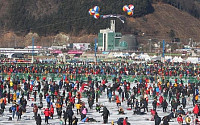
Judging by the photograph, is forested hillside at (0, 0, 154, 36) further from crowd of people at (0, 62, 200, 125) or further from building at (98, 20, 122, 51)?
crowd of people at (0, 62, 200, 125)

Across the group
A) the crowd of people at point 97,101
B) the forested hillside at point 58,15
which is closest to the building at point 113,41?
the forested hillside at point 58,15

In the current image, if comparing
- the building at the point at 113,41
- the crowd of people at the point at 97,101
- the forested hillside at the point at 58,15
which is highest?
the forested hillside at the point at 58,15

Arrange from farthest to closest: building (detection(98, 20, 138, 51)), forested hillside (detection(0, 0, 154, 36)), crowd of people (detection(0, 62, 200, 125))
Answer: forested hillside (detection(0, 0, 154, 36)) < building (detection(98, 20, 138, 51)) < crowd of people (detection(0, 62, 200, 125))

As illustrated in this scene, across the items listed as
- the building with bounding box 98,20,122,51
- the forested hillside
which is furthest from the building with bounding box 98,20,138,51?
the forested hillside

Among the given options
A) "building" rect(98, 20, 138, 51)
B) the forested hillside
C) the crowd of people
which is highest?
the forested hillside

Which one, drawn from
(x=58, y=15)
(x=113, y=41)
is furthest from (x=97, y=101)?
(x=58, y=15)

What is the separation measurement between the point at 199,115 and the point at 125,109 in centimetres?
508

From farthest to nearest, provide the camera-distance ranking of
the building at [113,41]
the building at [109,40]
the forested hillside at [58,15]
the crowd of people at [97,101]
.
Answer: the forested hillside at [58,15] → the building at [109,40] → the building at [113,41] → the crowd of people at [97,101]

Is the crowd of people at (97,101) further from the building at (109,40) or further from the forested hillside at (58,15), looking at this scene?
the forested hillside at (58,15)

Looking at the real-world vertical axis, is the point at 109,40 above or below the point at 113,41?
above

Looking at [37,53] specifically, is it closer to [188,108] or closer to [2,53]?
[2,53]

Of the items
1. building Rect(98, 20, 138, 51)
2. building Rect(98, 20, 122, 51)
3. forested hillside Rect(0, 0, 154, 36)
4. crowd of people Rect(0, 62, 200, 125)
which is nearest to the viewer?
crowd of people Rect(0, 62, 200, 125)

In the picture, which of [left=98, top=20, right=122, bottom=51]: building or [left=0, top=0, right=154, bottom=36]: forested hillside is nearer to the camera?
[left=98, top=20, right=122, bottom=51]: building

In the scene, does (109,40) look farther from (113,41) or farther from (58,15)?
(58,15)
